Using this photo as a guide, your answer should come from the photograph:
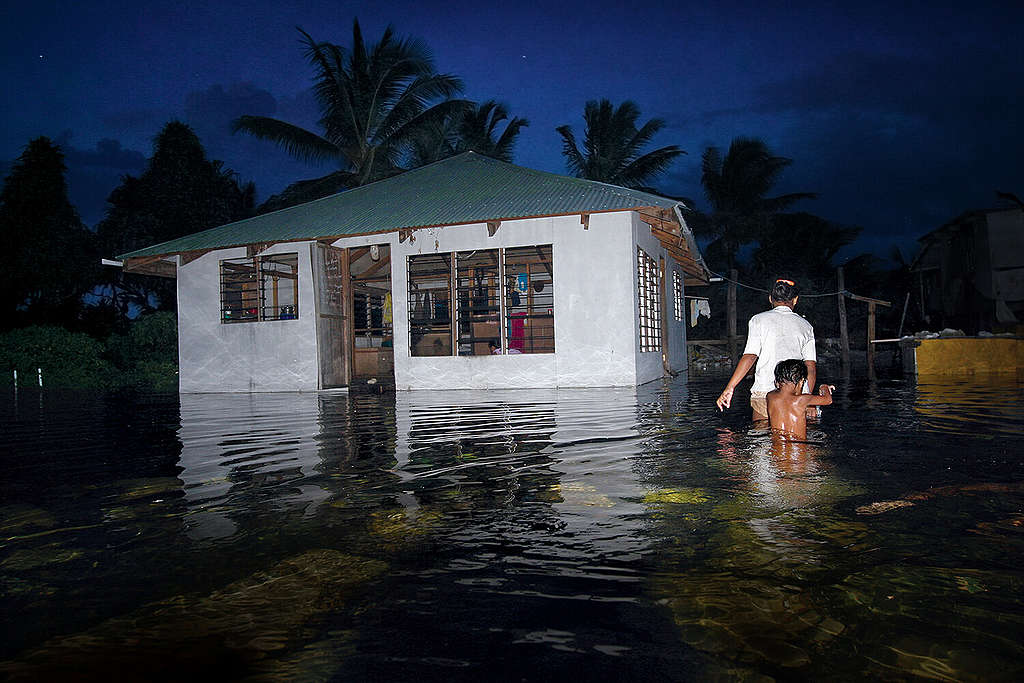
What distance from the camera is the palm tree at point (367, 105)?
2277 centimetres

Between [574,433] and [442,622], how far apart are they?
4738mm

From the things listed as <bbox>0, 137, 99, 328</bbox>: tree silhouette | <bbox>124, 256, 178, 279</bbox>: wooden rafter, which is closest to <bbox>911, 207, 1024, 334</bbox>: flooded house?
<bbox>124, 256, 178, 279</bbox>: wooden rafter

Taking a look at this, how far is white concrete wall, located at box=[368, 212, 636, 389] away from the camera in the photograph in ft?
44.8

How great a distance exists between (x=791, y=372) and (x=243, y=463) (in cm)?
453

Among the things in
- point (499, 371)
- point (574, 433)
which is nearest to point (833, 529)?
point (574, 433)

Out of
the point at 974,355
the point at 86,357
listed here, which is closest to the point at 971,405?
the point at 974,355

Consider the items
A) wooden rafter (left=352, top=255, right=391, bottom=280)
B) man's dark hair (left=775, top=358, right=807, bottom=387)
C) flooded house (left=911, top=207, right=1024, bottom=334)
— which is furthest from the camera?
flooded house (left=911, top=207, right=1024, bottom=334)

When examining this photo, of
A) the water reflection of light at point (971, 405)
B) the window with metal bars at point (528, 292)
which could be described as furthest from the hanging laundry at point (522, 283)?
the water reflection of light at point (971, 405)

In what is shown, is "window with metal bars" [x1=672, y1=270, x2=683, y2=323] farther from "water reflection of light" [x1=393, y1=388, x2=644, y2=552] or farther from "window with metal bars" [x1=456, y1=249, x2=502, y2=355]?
"water reflection of light" [x1=393, y1=388, x2=644, y2=552]

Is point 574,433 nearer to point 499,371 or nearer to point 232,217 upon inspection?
point 499,371

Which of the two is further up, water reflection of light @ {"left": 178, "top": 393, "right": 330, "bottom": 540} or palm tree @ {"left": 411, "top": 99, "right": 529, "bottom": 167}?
palm tree @ {"left": 411, "top": 99, "right": 529, "bottom": 167}

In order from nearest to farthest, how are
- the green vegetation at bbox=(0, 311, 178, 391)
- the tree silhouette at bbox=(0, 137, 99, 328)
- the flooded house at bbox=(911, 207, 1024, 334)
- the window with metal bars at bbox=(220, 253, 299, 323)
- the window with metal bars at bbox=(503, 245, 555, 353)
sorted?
1. the window with metal bars at bbox=(220, 253, 299, 323)
2. the window with metal bars at bbox=(503, 245, 555, 353)
3. the green vegetation at bbox=(0, 311, 178, 391)
4. the flooded house at bbox=(911, 207, 1024, 334)
5. the tree silhouette at bbox=(0, 137, 99, 328)

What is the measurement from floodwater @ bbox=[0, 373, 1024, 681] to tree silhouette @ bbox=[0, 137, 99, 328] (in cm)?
2596

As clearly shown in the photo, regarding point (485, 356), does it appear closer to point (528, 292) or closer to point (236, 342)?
point (528, 292)
